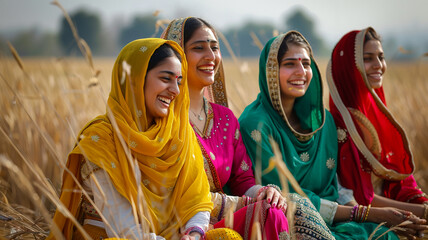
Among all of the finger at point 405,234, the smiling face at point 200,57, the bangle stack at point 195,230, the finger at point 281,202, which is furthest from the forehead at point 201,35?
the finger at point 405,234

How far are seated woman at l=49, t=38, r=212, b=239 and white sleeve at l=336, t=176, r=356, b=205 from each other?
3.98 ft

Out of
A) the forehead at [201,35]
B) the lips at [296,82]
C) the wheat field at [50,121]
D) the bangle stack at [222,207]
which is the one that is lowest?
the wheat field at [50,121]

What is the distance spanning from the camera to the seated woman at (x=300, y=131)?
3.08m

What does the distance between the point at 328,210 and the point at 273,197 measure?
26.6 inches

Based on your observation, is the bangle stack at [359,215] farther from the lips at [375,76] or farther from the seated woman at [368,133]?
the lips at [375,76]

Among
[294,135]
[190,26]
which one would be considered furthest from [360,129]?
[190,26]

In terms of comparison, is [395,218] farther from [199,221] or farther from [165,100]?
[165,100]

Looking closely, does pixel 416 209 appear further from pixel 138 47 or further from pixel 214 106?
pixel 138 47

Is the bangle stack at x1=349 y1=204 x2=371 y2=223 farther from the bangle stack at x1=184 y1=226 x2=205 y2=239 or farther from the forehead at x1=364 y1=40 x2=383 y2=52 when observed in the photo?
the forehead at x1=364 y1=40 x2=383 y2=52

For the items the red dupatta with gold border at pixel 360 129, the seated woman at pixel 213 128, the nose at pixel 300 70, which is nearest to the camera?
the seated woman at pixel 213 128

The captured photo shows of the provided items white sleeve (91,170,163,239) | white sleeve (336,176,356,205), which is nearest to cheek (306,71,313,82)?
white sleeve (336,176,356,205)

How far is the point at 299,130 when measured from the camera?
342cm

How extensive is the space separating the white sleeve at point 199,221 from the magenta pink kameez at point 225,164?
0.13m

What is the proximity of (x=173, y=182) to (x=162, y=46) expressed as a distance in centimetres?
71
